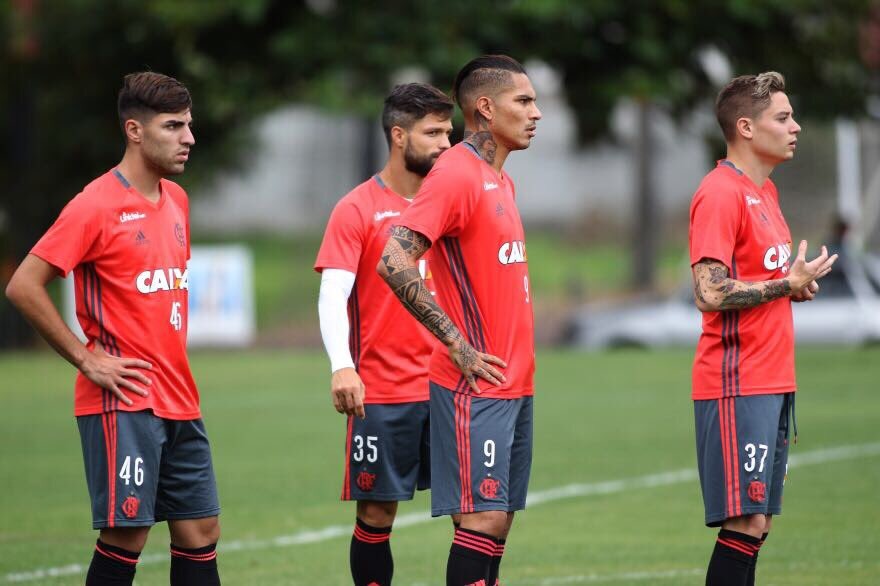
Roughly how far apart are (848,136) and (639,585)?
1199 inches

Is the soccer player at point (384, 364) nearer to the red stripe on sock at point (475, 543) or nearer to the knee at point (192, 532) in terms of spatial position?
the knee at point (192, 532)

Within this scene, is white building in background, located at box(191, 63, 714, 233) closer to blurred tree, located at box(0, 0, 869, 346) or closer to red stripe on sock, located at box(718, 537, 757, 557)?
blurred tree, located at box(0, 0, 869, 346)

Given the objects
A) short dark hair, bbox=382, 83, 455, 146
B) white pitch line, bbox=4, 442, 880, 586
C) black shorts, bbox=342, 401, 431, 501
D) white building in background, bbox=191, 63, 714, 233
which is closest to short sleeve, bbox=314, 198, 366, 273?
short dark hair, bbox=382, 83, 455, 146

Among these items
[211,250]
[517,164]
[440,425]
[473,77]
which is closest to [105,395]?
[440,425]

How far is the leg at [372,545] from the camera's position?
7645 mm

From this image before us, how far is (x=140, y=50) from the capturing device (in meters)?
28.8

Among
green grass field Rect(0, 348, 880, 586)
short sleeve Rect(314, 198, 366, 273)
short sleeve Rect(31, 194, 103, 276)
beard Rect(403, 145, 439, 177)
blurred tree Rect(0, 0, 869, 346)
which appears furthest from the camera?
blurred tree Rect(0, 0, 869, 346)

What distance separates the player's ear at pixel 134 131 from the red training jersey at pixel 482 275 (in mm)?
1252

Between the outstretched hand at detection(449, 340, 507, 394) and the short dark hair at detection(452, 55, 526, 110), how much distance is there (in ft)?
3.72

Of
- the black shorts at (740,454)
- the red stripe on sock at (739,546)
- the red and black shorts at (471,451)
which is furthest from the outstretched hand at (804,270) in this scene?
the red and black shorts at (471,451)

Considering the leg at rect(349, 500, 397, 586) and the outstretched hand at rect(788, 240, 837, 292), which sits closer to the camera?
the outstretched hand at rect(788, 240, 837, 292)

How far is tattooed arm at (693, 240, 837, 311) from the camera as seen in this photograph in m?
6.54

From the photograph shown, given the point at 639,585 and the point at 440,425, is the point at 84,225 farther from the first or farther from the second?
the point at 639,585

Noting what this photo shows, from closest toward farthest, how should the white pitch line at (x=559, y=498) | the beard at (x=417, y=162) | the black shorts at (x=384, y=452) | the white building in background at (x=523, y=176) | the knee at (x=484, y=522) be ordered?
the knee at (x=484, y=522), the black shorts at (x=384, y=452), the beard at (x=417, y=162), the white pitch line at (x=559, y=498), the white building in background at (x=523, y=176)
